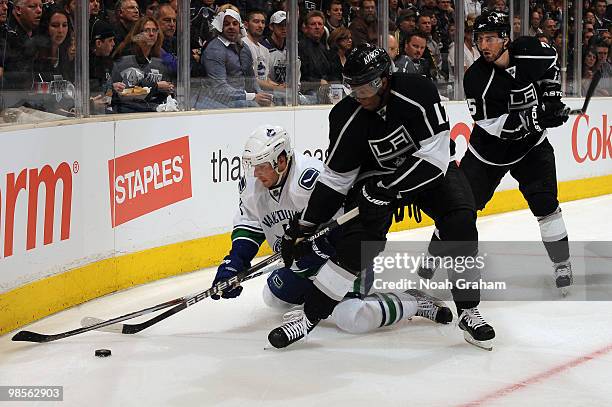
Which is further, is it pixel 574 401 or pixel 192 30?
pixel 192 30

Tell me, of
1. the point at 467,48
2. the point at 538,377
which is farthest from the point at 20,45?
the point at 467,48

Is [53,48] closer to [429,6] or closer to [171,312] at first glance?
[171,312]

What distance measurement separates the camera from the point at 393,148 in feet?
11.9

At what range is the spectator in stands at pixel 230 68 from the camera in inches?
228

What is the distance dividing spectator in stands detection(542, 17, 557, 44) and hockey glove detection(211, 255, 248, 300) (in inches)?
213

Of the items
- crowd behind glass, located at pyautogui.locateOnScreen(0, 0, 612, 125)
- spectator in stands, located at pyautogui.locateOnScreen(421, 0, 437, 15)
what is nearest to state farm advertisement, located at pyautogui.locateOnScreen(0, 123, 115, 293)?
crowd behind glass, located at pyautogui.locateOnScreen(0, 0, 612, 125)

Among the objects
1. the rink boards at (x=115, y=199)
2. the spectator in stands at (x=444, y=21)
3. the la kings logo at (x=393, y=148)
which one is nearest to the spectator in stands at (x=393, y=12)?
the spectator in stands at (x=444, y=21)

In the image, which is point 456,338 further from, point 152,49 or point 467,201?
point 152,49

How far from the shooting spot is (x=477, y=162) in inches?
186

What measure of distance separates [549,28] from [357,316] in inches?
213

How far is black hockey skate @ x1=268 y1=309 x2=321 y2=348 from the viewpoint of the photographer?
3734mm

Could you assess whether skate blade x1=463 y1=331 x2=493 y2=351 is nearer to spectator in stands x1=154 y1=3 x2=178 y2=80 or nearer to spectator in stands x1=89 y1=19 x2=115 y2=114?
spectator in stands x1=89 y1=19 x2=115 y2=114

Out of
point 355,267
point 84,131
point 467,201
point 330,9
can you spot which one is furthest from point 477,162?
point 330,9

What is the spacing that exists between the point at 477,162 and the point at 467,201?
100 cm
